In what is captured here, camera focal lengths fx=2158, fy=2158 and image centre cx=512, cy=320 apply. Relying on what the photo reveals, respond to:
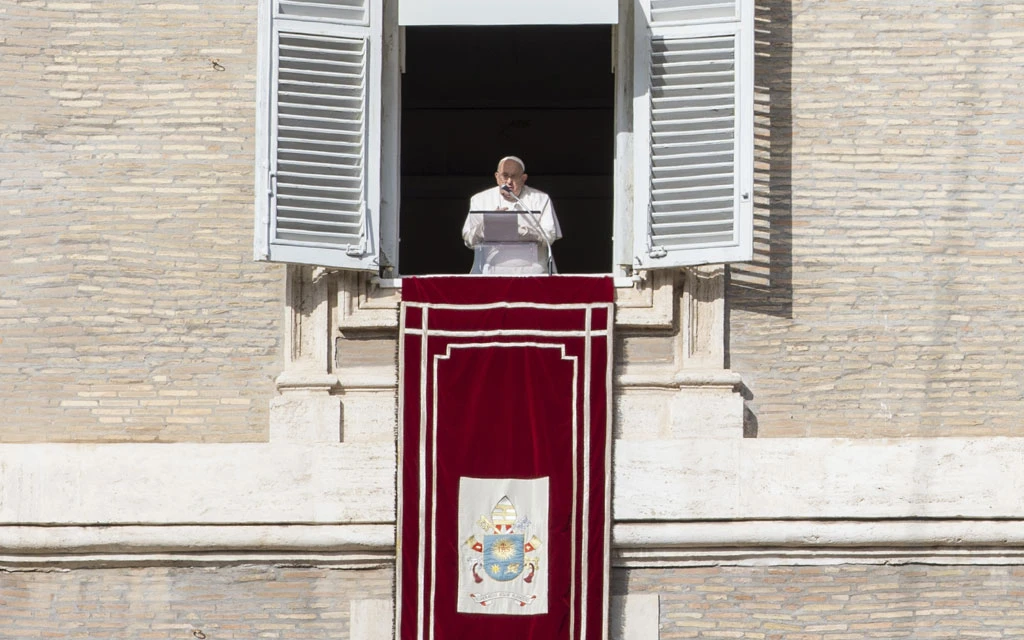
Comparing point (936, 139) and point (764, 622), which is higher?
point (936, 139)

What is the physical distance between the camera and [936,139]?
9805 millimetres

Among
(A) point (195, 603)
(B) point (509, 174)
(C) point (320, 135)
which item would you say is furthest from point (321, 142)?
(A) point (195, 603)

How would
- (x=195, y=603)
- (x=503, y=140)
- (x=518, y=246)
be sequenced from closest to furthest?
(x=195, y=603) → (x=518, y=246) → (x=503, y=140)

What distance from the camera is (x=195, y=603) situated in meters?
9.46

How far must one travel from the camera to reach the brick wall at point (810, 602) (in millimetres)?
9383

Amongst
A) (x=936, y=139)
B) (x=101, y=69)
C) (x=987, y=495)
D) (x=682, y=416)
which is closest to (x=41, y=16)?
(x=101, y=69)

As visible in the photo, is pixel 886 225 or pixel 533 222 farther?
pixel 533 222

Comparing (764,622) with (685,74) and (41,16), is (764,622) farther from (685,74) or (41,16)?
(41,16)

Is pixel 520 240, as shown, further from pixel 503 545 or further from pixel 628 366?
pixel 503 545

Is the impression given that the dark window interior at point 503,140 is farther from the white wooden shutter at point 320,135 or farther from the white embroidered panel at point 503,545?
the white embroidered panel at point 503,545

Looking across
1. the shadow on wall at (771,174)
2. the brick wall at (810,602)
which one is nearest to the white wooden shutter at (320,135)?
the shadow on wall at (771,174)

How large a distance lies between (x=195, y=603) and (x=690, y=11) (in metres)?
3.43

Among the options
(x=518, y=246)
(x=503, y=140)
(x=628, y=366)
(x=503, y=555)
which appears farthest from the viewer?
(x=503, y=140)

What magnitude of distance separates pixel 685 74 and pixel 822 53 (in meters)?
0.68
